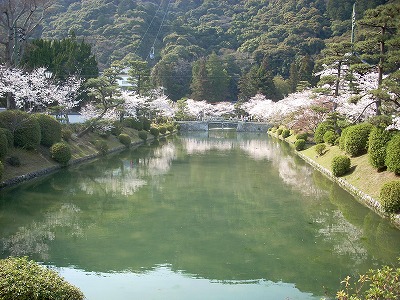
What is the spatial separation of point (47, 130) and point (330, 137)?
1491cm

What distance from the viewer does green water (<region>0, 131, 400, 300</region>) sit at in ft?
24.4

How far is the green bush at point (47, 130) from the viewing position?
20.2 meters

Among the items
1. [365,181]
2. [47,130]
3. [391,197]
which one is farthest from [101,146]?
[391,197]

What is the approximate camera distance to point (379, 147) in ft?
46.8

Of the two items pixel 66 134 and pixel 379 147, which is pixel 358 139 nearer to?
pixel 379 147

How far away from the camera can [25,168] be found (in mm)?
17281

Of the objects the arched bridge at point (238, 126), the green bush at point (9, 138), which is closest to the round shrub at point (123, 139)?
the green bush at point (9, 138)

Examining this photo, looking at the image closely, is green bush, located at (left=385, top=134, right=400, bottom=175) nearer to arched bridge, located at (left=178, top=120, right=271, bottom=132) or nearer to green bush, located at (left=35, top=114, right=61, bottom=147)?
green bush, located at (left=35, top=114, right=61, bottom=147)

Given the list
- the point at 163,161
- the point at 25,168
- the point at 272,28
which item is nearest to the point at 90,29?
the point at 272,28

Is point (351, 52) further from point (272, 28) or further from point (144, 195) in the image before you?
point (272, 28)

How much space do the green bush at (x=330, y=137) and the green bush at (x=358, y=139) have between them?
17.9 feet

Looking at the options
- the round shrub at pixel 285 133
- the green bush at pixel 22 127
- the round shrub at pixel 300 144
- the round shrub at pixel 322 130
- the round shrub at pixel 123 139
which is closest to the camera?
the green bush at pixel 22 127

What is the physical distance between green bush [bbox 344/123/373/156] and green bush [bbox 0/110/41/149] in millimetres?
13569

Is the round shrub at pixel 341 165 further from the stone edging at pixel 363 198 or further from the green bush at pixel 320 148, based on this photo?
the green bush at pixel 320 148
